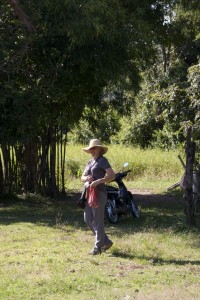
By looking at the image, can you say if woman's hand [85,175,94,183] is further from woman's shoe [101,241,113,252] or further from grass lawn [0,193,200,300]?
grass lawn [0,193,200,300]

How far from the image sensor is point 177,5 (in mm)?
15016

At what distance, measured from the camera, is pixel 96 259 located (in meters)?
8.39

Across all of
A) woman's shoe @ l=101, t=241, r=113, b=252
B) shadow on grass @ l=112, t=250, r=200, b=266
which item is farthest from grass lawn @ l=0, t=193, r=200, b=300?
woman's shoe @ l=101, t=241, r=113, b=252

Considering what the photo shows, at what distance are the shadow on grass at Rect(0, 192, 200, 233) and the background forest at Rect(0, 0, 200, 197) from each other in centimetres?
92

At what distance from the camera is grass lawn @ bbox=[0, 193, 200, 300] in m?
6.70

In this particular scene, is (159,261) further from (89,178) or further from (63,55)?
(63,55)

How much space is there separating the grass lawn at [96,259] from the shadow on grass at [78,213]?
2cm

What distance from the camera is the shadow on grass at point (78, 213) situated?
38.7 ft

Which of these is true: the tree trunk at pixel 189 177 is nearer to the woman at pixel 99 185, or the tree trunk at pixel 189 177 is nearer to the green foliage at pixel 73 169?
the woman at pixel 99 185

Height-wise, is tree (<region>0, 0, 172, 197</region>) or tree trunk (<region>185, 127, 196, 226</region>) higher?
tree (<region>0, 0, 172, 197</region>)

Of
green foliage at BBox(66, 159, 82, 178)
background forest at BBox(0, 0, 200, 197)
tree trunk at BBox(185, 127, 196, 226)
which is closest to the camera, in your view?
tree trunk at BBox(185, 127, 196, 226)

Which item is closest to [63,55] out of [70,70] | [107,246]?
[70,70]

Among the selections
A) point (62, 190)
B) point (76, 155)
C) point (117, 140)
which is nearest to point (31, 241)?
point (62, 190)

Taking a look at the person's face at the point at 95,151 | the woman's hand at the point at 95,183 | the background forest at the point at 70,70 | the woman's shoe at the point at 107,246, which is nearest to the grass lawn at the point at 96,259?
the woman's shoe at the point at 107,246
